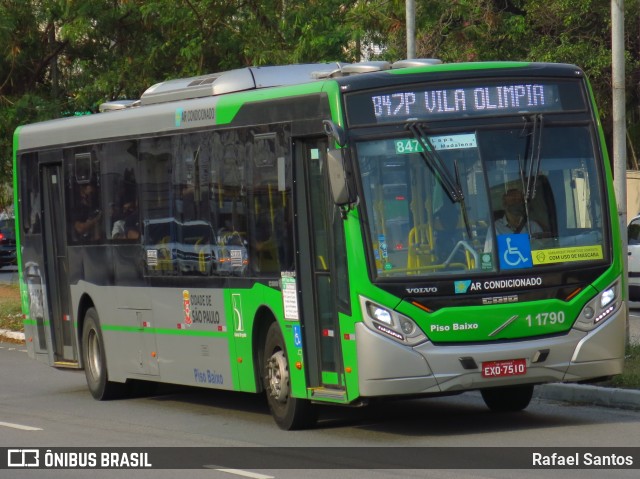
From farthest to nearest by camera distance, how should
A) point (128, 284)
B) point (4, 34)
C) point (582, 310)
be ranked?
1. point (4, 34)
2. point (128, 284)
3. point (582, 310)

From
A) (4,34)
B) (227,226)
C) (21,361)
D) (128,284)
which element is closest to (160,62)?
(4,34)

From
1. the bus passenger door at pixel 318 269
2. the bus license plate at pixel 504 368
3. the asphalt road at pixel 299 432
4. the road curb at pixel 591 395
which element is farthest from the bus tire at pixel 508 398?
the bus passenger door at pixel 318 269

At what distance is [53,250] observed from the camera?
16922mm

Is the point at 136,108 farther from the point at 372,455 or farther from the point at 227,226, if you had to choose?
the point at 372,455

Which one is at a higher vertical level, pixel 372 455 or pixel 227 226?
pixel 227 226

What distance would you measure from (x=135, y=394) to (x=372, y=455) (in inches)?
243

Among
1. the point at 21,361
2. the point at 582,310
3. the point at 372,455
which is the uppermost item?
the point at 582,310

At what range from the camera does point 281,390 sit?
479 inches

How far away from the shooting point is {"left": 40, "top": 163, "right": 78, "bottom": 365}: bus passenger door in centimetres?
1669

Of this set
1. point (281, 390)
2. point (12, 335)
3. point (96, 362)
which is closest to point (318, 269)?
point (281, 390)

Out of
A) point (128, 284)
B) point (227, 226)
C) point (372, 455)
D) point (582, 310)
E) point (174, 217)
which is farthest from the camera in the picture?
point (128, 284)

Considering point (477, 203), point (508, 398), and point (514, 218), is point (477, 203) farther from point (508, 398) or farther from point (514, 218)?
point (508, 398)

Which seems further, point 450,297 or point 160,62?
point 160,62

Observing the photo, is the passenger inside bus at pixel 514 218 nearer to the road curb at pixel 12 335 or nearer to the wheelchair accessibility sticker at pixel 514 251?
the wheelchair accessibility sticker at pixel 514 251
